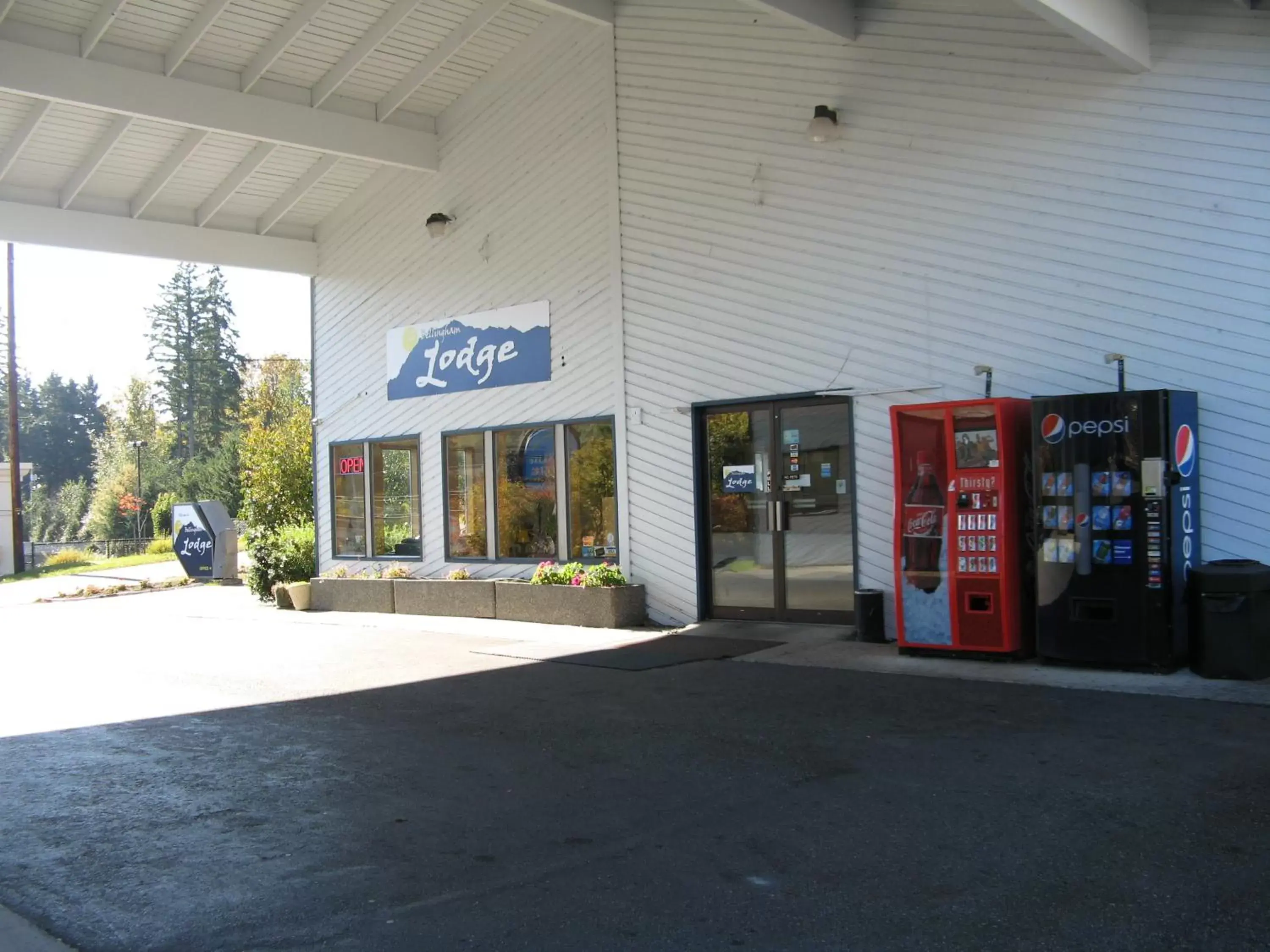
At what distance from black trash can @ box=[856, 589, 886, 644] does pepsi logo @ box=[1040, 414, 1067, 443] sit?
8.28 feet

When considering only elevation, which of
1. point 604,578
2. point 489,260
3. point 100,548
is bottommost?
point 100,548

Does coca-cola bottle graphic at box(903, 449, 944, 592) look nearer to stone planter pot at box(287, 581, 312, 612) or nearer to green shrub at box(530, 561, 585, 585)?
green shrub at box(530, 561, 585, 585)

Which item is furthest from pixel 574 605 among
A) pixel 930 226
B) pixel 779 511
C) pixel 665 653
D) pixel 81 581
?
pixel 81 581

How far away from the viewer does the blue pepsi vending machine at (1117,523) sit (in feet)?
28.9

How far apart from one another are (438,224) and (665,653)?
7.41m

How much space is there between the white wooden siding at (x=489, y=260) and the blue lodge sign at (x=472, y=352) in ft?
0.44

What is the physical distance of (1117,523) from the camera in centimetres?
894

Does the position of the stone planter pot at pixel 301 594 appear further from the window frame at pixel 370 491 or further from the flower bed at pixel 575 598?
the flower bed at pixel 575 598

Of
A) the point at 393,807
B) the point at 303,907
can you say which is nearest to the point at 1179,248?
the point at 393,807

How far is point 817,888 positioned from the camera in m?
4.67

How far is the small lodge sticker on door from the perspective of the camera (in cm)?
1244

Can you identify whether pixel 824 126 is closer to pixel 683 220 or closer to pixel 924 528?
pixel 683 220

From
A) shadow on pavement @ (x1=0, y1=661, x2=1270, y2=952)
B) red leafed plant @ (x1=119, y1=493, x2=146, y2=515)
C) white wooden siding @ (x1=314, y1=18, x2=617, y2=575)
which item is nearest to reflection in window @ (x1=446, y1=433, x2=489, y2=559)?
white wooden siding @ (x1=314, y1=18, x2=617, y2=575)

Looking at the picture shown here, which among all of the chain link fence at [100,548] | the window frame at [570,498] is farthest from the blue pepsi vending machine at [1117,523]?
the chain link fence at [100,548]
